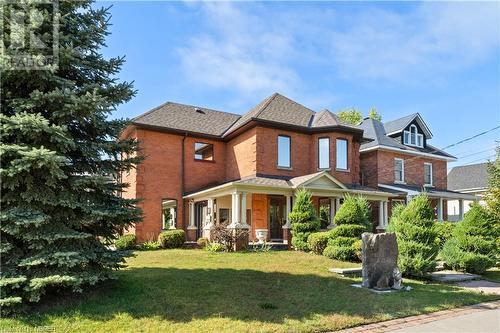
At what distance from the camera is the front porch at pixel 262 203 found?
1786 cm

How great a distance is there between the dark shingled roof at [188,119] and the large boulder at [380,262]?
14.4m

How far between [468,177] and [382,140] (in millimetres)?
18457

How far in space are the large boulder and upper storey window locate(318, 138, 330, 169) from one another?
11.7m

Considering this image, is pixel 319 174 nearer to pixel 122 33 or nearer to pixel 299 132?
pixel 299 132

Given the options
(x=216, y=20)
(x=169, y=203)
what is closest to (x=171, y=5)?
(x=216, y=20)

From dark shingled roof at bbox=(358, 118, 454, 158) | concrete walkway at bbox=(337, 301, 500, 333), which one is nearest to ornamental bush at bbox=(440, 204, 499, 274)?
concrete walkway at bbox=(337, 301, 500, 333)

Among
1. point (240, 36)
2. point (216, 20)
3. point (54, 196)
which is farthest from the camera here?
point (240, 36)

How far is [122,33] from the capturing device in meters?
10.1

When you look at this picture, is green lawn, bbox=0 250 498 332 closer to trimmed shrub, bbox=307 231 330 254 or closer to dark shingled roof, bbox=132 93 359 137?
trimmed shrub, bbox=307 231 330 254

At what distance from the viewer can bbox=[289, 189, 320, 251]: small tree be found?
16.7 meters

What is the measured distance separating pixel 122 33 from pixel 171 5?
1731mm

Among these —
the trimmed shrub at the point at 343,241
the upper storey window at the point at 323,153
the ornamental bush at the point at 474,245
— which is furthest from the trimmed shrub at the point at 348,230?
the upper storey window at the point at 323,153

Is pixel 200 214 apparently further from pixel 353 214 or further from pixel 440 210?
pixel 440 210

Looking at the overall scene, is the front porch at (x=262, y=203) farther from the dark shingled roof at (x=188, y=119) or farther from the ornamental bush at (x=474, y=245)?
the ornamental bush at (x=474, y=245)
